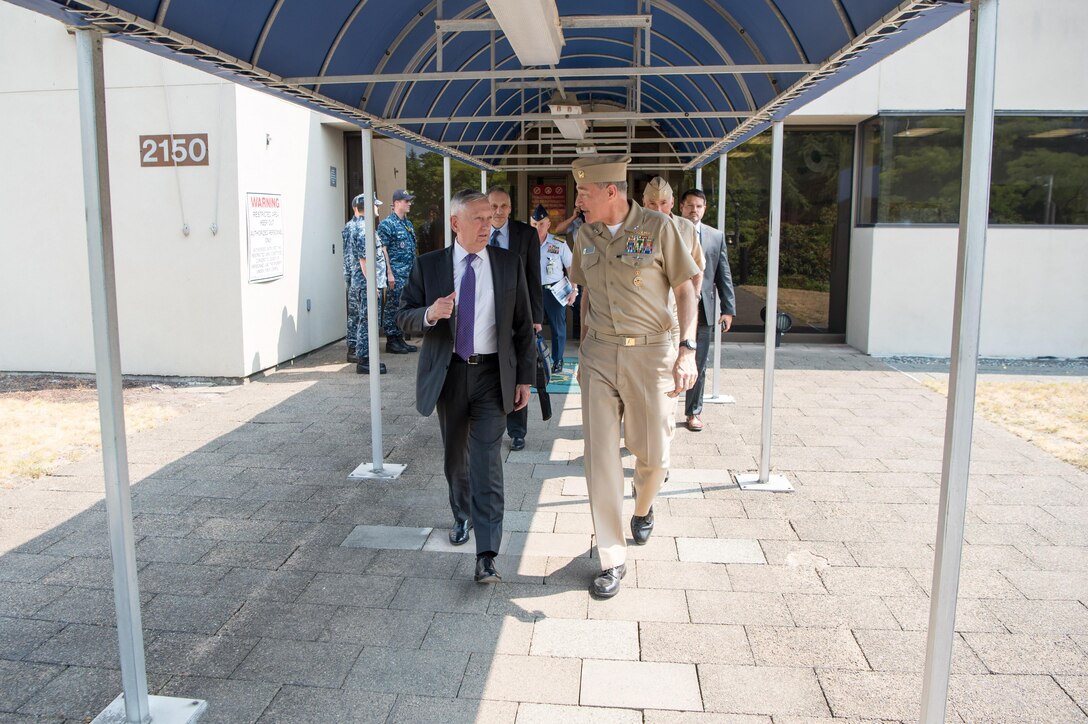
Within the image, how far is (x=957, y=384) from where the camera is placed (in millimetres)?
2422

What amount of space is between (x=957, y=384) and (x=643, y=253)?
5.63ft

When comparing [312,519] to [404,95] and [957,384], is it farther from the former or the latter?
[957,384]

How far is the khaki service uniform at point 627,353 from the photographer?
390 cm

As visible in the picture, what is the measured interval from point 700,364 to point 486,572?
10.6 ft

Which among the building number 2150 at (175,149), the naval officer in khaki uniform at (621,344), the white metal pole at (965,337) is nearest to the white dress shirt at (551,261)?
the building number 2150 at (175,149)

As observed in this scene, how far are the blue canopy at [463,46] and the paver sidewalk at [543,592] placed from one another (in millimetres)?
2292

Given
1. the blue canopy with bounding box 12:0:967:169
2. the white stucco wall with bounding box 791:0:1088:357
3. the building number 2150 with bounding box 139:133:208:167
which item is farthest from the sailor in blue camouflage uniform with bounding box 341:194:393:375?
the white stucco wall with bounding box 791:0:1088:357

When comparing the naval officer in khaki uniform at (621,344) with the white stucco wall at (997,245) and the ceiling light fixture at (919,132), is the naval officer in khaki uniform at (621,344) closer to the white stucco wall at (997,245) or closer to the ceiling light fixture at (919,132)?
the white stucco wall at (997,245)

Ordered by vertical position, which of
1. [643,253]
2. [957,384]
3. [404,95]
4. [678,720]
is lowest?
[678,720]

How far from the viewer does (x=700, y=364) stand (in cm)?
667

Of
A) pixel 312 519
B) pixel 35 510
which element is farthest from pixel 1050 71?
pixel 35 510

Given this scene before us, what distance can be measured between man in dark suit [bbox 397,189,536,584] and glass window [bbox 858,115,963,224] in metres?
7.94

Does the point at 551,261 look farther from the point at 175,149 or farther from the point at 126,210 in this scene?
the point at 126,210

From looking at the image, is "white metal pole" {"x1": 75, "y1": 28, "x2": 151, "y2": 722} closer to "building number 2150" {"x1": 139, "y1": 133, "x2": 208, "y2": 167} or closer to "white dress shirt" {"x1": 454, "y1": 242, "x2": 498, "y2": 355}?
"white dress shirt" {"x1": 454, "y1": 242, "x2": 498, "y2": 355}
